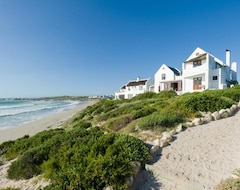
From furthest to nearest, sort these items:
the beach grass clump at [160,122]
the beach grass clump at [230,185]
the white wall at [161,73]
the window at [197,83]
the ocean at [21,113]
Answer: the white wall at [161,73] < the window at [197,83] < the ocean at [21,113] < the beach grass clump at [160,122] < the beach grass clump at [230,185]

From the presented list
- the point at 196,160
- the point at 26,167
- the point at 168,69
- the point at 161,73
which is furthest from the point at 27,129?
the point at 168,69

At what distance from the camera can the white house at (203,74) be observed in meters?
22.6

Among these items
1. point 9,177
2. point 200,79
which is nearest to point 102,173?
point 9,177

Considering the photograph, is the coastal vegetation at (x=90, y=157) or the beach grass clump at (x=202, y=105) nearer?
the coastal vegetation at (x=90, y=157)

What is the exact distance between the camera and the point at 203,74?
23.6 meters

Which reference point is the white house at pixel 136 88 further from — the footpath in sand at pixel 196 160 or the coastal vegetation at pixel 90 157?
the footpath in sand at pixel 196 160

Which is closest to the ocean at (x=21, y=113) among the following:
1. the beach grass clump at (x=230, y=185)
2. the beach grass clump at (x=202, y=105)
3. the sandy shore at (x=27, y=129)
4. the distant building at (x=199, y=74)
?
the sandy shore at (x=27, y=129)

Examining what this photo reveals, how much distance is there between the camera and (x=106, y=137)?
5.55 metres

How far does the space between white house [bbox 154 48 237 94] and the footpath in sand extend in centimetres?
1743

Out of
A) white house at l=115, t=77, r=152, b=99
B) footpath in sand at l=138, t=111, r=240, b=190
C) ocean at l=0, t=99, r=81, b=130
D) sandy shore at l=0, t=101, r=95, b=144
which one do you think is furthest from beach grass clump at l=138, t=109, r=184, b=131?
white house at l=115, t=77, r=152, b=99

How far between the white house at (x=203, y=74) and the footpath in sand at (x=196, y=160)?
17426 millimetres

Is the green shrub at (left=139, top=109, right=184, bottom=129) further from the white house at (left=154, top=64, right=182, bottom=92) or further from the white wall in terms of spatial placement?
the white wall

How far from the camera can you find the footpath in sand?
407cm

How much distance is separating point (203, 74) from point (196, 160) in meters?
21.7
